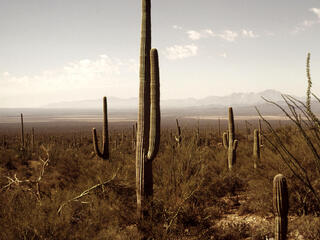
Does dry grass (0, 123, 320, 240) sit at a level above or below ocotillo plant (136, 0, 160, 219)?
below

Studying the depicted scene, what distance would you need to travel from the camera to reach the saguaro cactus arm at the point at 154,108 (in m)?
7.11

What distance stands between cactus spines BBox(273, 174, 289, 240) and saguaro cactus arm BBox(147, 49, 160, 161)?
3.75m

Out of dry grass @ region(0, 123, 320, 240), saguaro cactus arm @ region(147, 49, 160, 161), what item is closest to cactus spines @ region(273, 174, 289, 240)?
dry grass @ region(0, 123, 320, 240)

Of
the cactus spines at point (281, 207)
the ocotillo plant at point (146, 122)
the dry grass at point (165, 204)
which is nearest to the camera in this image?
the cactus spines at point (281, 207)

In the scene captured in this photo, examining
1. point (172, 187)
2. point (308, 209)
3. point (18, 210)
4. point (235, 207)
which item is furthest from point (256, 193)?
point (18, 210)

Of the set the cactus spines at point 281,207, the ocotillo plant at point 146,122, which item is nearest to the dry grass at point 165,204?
the ocotillo plant at point 146,122

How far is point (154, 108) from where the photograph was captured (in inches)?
285

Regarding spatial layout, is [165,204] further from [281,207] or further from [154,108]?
[281,207]

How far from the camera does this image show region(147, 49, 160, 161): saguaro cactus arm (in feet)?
23.3

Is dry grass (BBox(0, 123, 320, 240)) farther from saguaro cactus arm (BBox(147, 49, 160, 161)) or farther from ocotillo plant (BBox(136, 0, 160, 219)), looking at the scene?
saguaro cactus arm (BBox(147, 49, 160, 161))

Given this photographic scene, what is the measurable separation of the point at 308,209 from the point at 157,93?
17.9 feet

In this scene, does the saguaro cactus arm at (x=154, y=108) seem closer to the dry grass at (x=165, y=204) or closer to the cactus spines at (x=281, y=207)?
the dry grass at (x=165, y=204)

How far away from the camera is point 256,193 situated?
28.1ft

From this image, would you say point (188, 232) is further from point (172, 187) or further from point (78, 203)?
point (78, 203)
